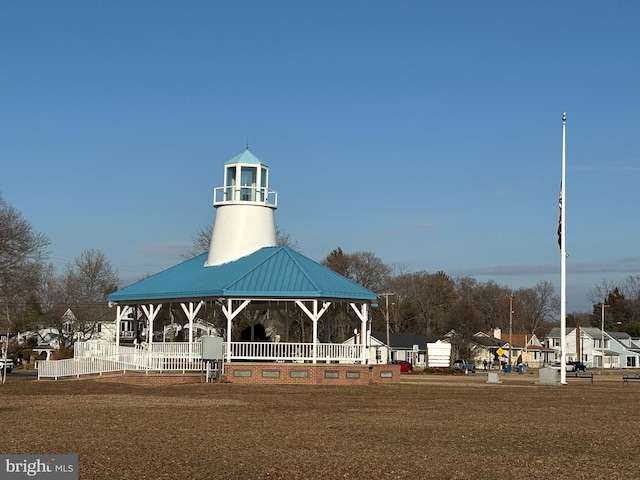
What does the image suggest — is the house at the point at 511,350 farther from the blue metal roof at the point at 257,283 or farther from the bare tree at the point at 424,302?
the blue metal roof at the point at 257,283

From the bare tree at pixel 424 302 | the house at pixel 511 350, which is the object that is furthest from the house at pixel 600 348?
the bare tree at pixel 424 302

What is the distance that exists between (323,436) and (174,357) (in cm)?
2384

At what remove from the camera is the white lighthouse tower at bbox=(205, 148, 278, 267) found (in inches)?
1745

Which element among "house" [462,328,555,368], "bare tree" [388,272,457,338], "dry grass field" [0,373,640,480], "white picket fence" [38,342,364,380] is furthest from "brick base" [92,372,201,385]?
"bare tree" [388,272,457,338]

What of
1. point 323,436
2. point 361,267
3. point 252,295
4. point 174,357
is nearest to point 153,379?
point 174,357

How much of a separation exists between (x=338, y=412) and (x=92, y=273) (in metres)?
78.9

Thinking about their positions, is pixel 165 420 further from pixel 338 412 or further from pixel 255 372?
pixel 255 372

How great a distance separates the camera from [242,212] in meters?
44.2

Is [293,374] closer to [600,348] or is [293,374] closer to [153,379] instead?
[153,379]

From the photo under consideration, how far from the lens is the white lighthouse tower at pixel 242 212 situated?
44312 millimetres

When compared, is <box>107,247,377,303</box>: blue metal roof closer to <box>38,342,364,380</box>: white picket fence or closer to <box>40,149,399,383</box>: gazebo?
<box>40,149,399,383</box>: gazebo

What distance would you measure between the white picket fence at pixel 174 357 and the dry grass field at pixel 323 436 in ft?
36.2

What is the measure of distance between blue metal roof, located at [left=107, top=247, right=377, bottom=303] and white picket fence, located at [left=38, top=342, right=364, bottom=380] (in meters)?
2.17

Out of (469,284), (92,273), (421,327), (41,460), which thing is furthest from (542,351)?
(41,460)
